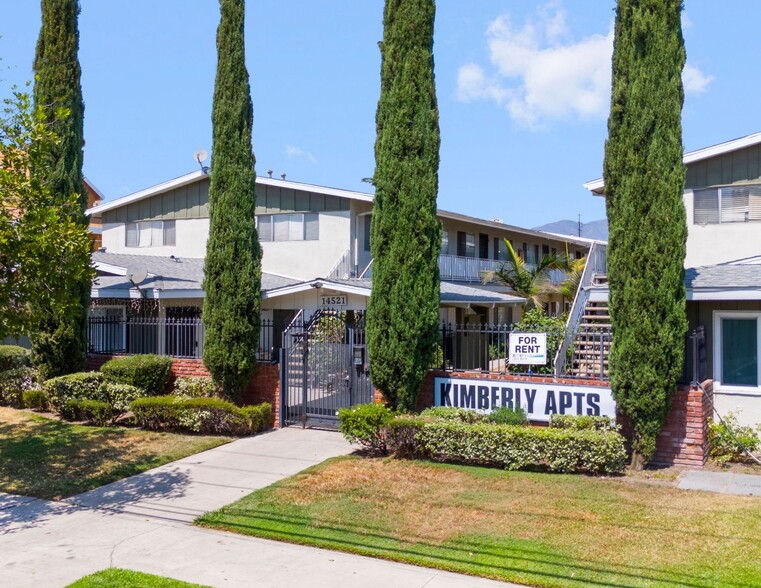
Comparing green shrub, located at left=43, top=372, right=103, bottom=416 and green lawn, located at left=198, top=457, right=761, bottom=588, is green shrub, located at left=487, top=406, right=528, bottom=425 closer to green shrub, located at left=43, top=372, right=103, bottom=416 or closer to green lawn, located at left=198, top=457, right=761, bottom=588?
green lawn, located at left=198, top=457, right=761, bottom=588

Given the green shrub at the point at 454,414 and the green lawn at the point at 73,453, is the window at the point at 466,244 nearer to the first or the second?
the green shrub at the point at 454,414

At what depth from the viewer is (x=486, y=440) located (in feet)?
35.7

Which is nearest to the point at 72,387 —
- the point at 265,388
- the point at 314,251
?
the point at 265,388

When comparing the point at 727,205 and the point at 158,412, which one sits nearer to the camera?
the point at 158,412

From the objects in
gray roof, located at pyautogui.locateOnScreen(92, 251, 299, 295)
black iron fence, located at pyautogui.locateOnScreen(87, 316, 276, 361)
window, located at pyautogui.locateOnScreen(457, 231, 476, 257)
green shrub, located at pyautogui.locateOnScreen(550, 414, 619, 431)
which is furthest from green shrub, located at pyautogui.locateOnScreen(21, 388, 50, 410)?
window, located at pyautogui.locateOnScreen(457, 231, 476, 257)

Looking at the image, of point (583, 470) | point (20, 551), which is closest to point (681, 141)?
point (583, 470)

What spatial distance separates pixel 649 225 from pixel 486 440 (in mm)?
3972

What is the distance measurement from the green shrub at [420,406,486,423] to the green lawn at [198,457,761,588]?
120cm

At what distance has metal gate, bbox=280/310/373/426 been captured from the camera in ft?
44.2

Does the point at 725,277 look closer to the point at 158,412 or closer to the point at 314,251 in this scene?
the point at 158,412

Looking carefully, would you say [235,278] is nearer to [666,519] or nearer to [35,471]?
[35,471]

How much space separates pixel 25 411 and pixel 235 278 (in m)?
5.69

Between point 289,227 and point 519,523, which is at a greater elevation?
point 289,227

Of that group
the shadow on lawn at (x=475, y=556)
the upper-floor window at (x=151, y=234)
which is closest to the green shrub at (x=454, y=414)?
the shadow on lawn at (x=475, y=556)
